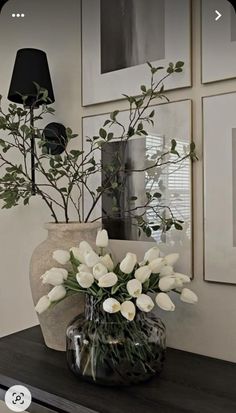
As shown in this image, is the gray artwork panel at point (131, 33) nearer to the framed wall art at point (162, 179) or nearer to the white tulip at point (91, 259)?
the framed wall art at point (162, 179)

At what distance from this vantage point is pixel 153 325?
1026mm

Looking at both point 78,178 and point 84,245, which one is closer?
point 84,245

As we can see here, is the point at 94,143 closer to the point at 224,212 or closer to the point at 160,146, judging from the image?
the point at 160,146

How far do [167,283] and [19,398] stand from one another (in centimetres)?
50

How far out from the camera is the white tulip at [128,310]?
93cm

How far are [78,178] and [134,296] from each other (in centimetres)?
52

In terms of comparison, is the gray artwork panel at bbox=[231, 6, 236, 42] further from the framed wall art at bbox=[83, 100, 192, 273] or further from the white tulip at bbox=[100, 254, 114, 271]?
the white tulip at bbox=[100, 254, 114, 271]

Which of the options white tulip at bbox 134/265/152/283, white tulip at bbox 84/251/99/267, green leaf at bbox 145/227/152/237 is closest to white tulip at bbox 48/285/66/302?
white tulip at bbox 84/251/99/267

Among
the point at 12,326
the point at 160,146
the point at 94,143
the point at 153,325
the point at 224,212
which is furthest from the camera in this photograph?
the point at 12,326

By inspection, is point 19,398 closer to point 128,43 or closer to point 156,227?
point 156,227

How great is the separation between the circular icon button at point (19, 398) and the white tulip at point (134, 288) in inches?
15.2

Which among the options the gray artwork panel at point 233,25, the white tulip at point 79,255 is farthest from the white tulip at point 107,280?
the gray artwork panel at point 233,25

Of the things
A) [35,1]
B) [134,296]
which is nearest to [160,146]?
[134,296]

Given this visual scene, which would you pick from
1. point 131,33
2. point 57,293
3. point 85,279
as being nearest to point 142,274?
point 85,279
